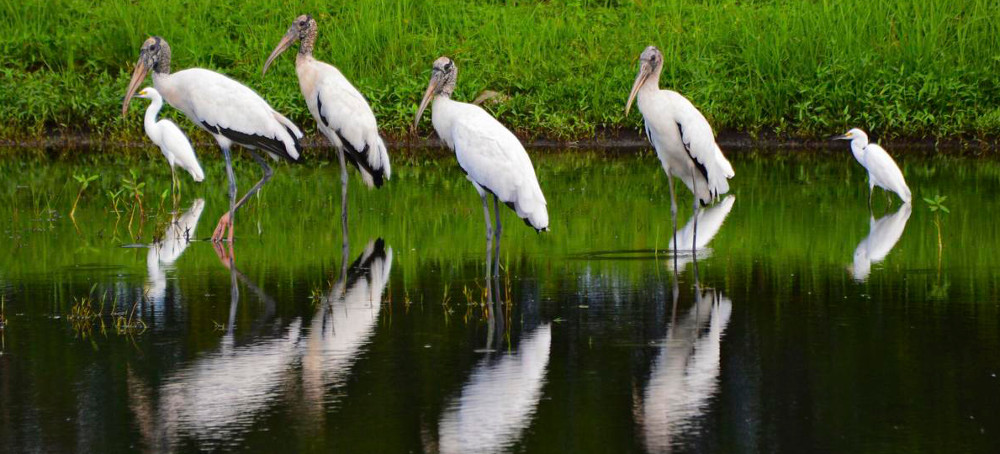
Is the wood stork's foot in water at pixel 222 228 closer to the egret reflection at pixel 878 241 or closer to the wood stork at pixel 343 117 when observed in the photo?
the wood stork at pixel 343 117

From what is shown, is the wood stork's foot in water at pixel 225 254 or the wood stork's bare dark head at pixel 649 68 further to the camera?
the wood stork's bare dark head at pixel 649 68

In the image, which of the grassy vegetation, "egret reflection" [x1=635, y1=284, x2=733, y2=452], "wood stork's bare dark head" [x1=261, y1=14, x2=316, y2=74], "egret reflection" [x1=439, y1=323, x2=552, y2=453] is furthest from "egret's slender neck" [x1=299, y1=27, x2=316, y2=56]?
"egret reflection" [x1=439, y1=323, x2=552, y2=453]

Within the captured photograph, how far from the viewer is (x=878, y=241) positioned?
9.91 meters

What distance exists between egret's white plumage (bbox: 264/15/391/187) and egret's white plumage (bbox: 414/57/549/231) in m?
1.79

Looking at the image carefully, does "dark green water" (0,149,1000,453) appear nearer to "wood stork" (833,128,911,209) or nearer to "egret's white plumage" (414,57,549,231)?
"wood stork" (833,128,911,209)

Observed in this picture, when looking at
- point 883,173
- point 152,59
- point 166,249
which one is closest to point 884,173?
point 883,173

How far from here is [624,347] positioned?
21.8ft

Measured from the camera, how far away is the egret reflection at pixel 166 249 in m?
8.18

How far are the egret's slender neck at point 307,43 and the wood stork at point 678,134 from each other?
107 inches

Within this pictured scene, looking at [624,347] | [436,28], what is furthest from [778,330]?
[436,28]

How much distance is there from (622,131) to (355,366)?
10.7 metres

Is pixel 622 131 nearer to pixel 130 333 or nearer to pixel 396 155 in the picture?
pixel 396 155

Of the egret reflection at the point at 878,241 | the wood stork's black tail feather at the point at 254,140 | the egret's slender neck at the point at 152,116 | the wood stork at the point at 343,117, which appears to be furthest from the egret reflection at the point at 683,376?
the egret's slender neck at the point at 152,116

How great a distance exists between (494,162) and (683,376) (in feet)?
9.40
